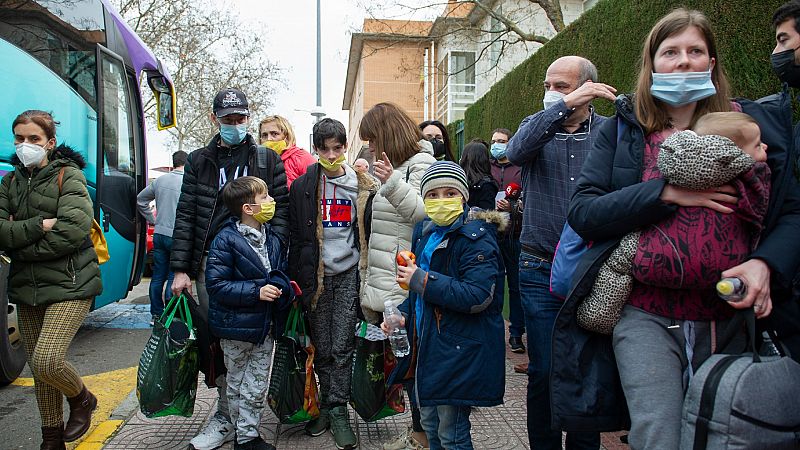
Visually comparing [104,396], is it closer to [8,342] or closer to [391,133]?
[8,342]

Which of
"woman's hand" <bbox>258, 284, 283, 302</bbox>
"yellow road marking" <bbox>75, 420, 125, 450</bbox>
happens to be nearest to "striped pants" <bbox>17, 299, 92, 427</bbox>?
"yellow road marking" <bbox>75, 420, 125, 450</bbox>

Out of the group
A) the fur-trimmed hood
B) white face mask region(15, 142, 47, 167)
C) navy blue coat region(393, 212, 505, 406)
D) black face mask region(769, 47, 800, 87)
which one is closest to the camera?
black face mask region(769, 47, 800, 87)

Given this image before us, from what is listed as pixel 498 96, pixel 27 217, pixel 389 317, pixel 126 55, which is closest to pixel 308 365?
pixel 389 317

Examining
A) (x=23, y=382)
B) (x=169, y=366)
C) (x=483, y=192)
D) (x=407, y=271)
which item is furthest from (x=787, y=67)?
(x=23, y=382)

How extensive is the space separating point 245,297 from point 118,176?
4.29 meters

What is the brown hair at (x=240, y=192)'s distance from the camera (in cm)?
350

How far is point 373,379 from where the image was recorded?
374 cm

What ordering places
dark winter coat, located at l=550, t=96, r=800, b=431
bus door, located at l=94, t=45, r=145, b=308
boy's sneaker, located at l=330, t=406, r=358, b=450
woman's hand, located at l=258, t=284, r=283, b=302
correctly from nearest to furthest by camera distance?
dark winter coat, located at l=550, t=96, r=800, b=431 → woman's hand, located at l=258, t=284, r=283, b=302 → boy's sneaker, located at l=330, t=406, r=358, b=450 → bus door, located at l=94, t=45, r=145, b=308

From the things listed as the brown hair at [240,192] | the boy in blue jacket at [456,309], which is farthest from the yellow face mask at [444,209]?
the brown hair at [240,192]

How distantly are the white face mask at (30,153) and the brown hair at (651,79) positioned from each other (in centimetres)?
324

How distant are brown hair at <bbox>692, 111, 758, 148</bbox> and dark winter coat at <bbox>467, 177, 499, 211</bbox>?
12.4ft

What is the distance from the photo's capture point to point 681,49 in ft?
6.79

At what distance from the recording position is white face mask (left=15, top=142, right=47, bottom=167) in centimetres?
347

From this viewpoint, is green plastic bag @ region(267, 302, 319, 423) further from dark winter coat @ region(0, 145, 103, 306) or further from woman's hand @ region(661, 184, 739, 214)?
woman's hand @ region(661, 184, 739, 214)
